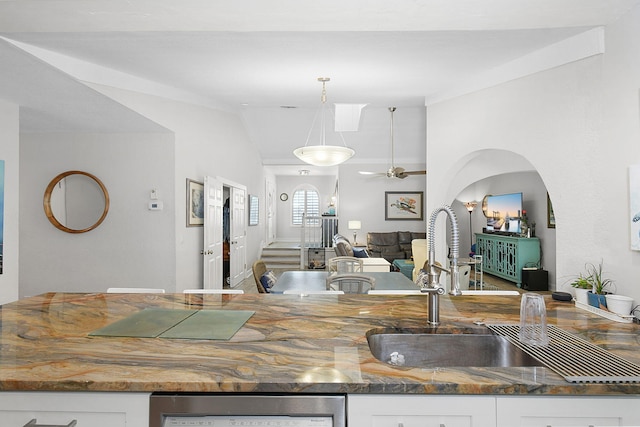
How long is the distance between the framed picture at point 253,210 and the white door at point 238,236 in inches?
24.2

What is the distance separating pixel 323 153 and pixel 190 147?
1802 mm

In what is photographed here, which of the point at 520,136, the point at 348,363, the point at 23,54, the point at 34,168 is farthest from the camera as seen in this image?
the point at 34,168

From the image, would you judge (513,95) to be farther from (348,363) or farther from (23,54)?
(23,54)

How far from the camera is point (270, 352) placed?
1.23m

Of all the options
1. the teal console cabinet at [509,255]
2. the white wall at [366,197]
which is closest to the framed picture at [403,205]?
the white wall at [366,197]

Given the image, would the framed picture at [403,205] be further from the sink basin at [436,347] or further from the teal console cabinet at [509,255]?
the sink basin at [436,347]

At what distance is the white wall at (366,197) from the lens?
894 cm

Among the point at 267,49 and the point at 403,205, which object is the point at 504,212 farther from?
the point at 267,49

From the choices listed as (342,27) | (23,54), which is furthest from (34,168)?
(342,27)

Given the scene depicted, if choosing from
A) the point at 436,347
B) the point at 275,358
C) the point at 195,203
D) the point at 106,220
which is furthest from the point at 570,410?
the point at 106,220

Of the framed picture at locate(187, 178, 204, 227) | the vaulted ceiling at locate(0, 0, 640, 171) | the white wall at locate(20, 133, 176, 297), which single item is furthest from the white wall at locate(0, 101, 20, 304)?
the framed picture at locate(187, 178, 204, 227)

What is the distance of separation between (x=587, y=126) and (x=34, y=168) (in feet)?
18.0

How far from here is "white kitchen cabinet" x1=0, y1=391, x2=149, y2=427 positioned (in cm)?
105

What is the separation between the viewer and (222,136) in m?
5.67
